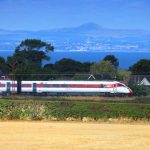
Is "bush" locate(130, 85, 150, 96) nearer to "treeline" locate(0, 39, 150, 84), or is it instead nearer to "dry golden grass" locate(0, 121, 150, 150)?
"treeline" locate(0, 39, 150, 84)

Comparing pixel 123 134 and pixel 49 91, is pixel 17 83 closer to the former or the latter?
pixel 49 91

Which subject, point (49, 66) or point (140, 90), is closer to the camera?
point (140, 90)

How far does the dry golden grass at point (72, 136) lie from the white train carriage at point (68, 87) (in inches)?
685

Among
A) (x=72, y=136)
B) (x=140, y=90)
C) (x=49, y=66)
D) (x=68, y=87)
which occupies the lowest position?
(x=72, y=136)

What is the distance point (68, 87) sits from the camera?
3856 centimetres

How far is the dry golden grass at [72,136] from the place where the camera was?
14523 millimetres

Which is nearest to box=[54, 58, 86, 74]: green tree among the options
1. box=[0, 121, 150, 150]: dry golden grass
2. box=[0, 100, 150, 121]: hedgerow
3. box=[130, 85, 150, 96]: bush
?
box=[130, 85, 150, 96]: bush

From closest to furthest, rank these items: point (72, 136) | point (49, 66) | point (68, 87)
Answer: point (72, 136)
point (68, 87)
point (49, 66)

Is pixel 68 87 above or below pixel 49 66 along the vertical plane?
below

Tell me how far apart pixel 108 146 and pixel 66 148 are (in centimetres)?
109

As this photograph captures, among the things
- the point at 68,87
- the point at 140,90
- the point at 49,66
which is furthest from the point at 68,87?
the point at 49,66

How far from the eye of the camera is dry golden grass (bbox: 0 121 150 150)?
14.5 meters

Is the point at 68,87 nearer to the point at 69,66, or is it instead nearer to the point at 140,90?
the point at 140,90

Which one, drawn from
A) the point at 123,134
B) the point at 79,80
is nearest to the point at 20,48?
the point at 79,80
